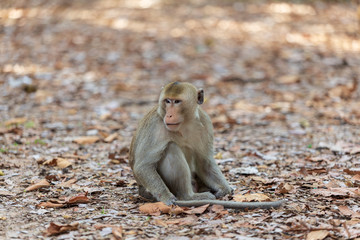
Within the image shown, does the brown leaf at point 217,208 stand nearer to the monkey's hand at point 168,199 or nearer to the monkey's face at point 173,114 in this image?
the monkey's hand at point 168,199

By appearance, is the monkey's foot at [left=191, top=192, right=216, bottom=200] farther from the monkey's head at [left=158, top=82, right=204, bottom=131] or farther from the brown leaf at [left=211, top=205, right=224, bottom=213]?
the monkey's head at [left=158, top=82, right=204, bottom=131]

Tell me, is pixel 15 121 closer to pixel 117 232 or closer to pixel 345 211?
pixel 117 232

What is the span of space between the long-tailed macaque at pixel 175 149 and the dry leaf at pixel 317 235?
0.64m

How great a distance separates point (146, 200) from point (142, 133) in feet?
2.18

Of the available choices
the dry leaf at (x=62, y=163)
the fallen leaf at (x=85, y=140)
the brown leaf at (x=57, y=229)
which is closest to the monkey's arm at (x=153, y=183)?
the brown leaf at (x=57, y=229)

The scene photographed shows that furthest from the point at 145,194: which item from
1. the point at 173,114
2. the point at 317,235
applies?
the point at 317,235

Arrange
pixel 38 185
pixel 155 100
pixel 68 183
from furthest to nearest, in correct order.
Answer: pixel 155 100, pixel 68 183, pixel 38 185

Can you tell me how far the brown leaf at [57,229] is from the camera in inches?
161

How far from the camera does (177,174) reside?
16.2 ft

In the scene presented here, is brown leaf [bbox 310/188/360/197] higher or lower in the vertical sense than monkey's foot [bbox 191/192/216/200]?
lower

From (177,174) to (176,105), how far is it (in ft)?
2.26

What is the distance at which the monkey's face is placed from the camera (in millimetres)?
4668

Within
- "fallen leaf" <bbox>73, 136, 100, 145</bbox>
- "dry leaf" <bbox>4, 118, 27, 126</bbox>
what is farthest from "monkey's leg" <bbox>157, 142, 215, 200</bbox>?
"dry leaf" <bbox>4, 118, 27, 126</bbox>

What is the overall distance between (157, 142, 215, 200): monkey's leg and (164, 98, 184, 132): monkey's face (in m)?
0.26
